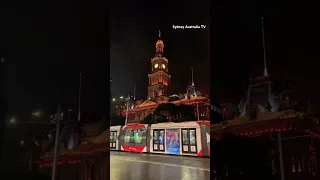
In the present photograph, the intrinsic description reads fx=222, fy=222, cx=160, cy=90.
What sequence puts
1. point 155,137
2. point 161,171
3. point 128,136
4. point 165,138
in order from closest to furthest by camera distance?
point 161,171, point 165,138, point 155,137, point 128,136

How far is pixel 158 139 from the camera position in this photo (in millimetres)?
5113

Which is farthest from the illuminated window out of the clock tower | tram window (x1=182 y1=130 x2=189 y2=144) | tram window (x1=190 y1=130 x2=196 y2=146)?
the clock tower

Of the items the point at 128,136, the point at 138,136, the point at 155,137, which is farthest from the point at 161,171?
the point at 128,136

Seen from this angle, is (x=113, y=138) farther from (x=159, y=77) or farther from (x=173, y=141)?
(x=159, y=77)

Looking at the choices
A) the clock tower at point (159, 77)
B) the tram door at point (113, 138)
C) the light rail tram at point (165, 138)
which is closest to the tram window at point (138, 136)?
the light rail tram at point (165, 138)

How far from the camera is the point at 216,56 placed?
2496mm

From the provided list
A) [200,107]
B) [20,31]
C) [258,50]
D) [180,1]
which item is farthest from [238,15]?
[20,31]

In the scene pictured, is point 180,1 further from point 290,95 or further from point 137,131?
point 137,131

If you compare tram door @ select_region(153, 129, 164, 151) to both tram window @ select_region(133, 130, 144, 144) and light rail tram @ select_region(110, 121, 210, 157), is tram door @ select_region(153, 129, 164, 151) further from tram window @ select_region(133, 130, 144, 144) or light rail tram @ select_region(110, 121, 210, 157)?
tram window @ select_region(133, 130, 144, 144)

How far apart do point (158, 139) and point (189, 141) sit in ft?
2.60

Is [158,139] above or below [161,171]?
above

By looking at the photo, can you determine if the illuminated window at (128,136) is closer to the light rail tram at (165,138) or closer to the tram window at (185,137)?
the light rail tram at (165,138)

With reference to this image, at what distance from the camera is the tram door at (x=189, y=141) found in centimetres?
455

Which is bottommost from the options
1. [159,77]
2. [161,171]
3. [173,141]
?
[161,171]
